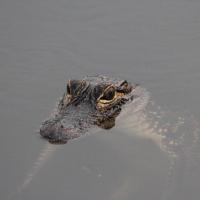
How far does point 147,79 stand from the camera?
32.0 ft

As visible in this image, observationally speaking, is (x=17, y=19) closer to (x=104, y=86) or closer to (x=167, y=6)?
(x=167, y=6)

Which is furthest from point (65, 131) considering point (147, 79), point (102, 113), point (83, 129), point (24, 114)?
point (147, 79)

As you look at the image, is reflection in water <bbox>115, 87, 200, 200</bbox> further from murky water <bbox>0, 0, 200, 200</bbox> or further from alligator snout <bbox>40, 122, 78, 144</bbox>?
alligator snout <bbox>40, 122, 78, 144</bbox>

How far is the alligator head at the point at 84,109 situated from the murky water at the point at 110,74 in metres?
0.17

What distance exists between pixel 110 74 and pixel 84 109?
232cm

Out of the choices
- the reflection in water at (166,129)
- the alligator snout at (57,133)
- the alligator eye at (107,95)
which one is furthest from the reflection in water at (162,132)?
the alligator eye at (107,95)

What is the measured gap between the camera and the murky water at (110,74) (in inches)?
Result: 279

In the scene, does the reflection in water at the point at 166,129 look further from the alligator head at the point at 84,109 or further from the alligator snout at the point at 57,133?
the alligator snout at the point at 57,133

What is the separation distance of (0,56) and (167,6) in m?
3.47

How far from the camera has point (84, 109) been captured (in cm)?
759

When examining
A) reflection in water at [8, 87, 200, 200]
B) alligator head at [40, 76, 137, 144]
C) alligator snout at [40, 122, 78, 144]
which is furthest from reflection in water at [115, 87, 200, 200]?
alligator snout at [40, 122, 78, 144]

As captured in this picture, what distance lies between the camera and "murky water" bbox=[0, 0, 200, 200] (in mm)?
7078

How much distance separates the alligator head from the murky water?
0.55ft

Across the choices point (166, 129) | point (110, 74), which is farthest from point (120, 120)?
point (110, 74)
